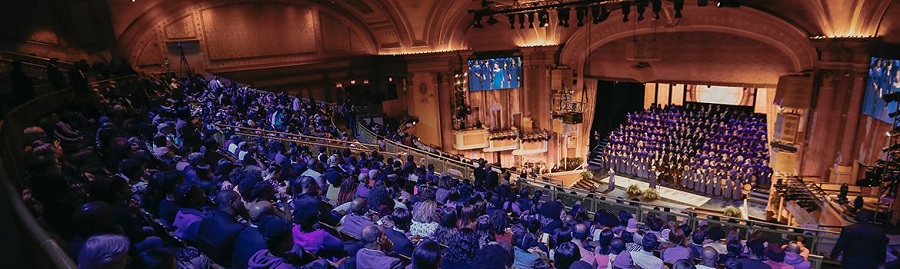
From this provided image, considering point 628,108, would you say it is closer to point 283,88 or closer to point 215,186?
point 283,88

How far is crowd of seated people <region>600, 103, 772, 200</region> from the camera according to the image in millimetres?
17859

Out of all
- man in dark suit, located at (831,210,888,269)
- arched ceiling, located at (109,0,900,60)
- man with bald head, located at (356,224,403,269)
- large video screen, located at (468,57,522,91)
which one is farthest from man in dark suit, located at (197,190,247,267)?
large video screen, located at (468,57,522,91)

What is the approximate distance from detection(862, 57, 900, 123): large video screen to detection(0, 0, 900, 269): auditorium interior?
8cm

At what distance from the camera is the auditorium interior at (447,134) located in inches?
161

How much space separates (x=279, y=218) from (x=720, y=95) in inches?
879

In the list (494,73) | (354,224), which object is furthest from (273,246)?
(494,73)

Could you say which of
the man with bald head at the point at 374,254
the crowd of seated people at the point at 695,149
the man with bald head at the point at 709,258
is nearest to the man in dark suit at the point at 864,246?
the man with bald head at the point at 709,258

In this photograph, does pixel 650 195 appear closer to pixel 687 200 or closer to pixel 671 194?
pixel 687 200

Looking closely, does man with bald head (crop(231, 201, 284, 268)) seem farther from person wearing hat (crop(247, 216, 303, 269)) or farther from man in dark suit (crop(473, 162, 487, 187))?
man in dark suit (crop(473, 162, 487, 187))

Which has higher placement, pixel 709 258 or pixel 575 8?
pixel 575 8

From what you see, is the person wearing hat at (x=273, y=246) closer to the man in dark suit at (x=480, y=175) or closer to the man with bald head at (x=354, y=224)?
the man with bald head at (x=354, y=224)

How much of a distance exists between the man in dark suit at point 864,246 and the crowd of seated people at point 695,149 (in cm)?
1249

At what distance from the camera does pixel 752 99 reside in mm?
20578

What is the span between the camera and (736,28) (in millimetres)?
16859
